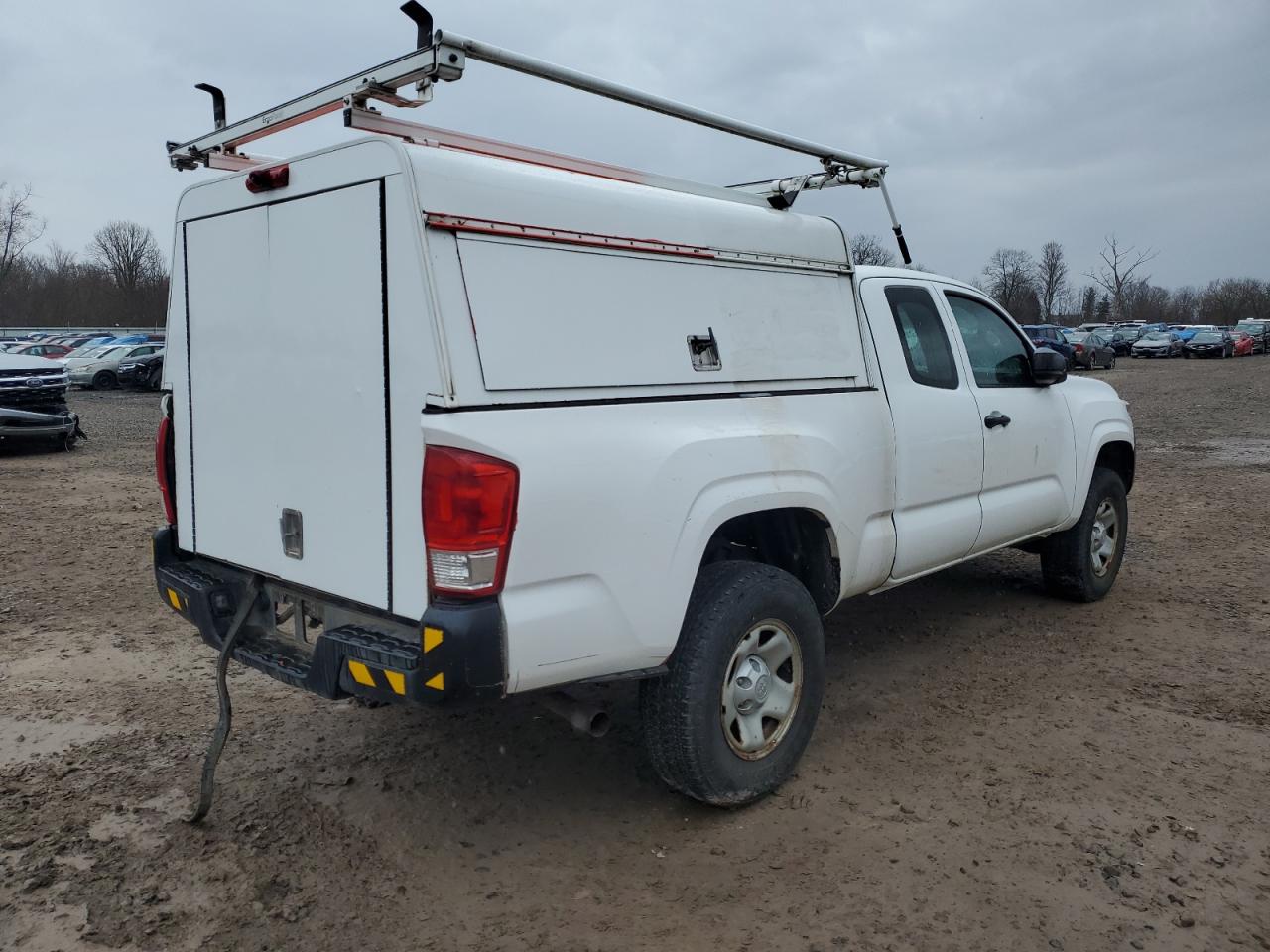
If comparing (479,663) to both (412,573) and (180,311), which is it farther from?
(180,311)

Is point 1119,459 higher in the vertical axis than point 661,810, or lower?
higher

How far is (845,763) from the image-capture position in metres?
4.19

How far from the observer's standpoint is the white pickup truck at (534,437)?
3.02m

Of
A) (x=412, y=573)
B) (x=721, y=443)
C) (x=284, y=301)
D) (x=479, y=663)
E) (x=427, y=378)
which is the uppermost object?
(x=284, y=301)

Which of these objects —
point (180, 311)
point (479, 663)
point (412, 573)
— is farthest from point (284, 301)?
point (479, 663)

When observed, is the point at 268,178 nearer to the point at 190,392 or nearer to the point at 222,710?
the point at 190,392

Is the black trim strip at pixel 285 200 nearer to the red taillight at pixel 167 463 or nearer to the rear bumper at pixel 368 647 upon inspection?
the red taillight at pixel 167 463

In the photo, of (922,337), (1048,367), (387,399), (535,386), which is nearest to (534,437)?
(535,386)

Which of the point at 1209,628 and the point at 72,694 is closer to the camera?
the point at 72,694

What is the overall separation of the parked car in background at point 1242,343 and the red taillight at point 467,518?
52864mm

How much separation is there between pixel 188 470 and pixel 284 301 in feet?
3.38

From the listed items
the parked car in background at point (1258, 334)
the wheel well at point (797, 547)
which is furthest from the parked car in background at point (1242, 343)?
the wheel well at point (797, 547)

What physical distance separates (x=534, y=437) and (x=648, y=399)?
1.92 feet

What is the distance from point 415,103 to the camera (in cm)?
343
